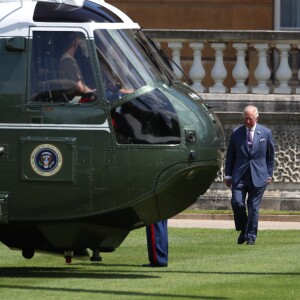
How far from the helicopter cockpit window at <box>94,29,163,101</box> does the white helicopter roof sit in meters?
0.10

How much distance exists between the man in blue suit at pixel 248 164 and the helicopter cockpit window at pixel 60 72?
561 centimetres

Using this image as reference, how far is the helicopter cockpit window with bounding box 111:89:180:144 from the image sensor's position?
53.9 ft

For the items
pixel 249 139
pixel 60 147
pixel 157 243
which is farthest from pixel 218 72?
pixel 60 147

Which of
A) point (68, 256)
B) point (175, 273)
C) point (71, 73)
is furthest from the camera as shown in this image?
point (68, 256)

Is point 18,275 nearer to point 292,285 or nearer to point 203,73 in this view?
point 292,285

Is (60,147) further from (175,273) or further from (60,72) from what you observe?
(175,273)

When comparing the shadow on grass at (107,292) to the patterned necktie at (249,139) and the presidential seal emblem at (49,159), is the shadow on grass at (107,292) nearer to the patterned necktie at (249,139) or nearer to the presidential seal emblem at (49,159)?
the presidential seal emblem at (49,159)

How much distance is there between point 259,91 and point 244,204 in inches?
220

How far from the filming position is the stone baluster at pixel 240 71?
27.3 meters

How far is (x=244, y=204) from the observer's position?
2197cm

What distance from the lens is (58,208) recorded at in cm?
1647

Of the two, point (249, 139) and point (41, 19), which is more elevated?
point (41, 19)

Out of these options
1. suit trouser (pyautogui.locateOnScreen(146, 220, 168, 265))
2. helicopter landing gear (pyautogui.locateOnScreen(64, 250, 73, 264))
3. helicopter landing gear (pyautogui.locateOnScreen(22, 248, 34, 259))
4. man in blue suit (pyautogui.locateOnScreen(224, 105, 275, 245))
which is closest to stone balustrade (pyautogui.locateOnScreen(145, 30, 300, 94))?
man in blue suit (pyautogui.locateOnScreen(224, 105, 275, 245))

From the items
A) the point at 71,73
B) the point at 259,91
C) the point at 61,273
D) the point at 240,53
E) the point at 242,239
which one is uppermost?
the point at 71,73
